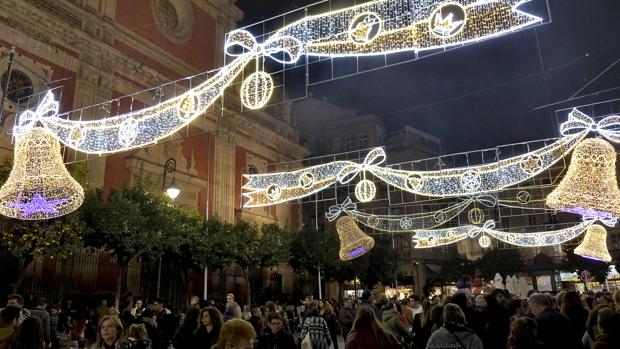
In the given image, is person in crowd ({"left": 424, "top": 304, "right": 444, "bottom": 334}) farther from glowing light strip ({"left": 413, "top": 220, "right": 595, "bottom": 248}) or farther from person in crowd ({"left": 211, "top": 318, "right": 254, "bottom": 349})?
glowing light strip ({"left": 413, "top": 220, "right": 595, "bottom": 248})

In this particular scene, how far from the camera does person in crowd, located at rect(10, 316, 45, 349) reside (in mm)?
3879

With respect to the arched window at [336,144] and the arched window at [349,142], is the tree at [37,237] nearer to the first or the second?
the arched window at [336,144]

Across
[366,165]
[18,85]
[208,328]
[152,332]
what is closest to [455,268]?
[366,165]

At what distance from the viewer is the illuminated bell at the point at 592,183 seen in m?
10.4

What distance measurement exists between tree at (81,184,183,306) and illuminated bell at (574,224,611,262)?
14742 mm

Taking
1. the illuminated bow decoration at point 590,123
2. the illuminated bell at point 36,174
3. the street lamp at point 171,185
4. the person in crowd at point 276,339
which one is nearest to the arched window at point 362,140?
the street lamp at point 171,185

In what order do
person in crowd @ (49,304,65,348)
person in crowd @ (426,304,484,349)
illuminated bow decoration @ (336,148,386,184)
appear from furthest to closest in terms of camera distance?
illuminated bow decoration @ (336,148,386,184) < person in crowd @ (49,304,65,348) < person in crowd @ (426,304,484,349)

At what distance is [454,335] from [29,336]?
3744mm

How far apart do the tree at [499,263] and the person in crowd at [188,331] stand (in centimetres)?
4542

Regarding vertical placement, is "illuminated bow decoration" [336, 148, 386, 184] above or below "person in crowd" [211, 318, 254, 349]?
above

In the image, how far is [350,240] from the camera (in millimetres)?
20344

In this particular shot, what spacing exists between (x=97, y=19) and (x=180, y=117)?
1354cm

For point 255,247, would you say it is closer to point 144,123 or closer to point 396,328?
point 144,123

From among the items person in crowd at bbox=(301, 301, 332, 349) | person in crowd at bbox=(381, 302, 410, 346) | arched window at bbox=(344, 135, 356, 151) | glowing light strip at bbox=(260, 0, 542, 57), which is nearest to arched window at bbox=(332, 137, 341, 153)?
arched window at bbox=(344, 135, 356, 151)
